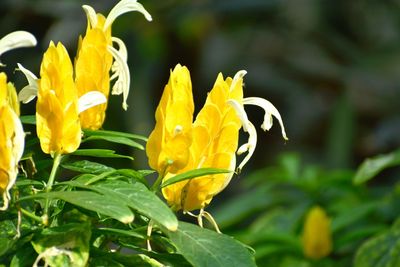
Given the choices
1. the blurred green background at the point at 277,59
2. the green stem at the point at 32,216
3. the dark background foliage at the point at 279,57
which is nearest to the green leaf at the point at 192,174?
the green stem at the point at 32,216

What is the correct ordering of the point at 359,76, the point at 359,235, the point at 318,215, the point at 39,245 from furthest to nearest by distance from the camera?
the point at 359,76
the point at 359,235
the point at 318,215
the point at 39,245

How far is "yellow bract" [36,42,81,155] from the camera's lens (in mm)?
875

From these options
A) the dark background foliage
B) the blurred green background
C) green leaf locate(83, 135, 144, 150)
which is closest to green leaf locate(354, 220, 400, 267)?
green leaf locate(83, 135, 144, 150)

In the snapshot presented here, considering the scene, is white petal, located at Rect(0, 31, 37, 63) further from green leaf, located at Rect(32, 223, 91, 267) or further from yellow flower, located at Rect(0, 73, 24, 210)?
green leaf, located at Rect(32, 223, 91, 267)

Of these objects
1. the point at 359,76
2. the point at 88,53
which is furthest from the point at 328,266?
the point at 359,76

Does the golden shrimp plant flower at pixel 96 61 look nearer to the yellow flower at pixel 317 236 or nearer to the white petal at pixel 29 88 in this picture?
the white petal at pixel 29 88

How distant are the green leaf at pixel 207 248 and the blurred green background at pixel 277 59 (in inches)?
102

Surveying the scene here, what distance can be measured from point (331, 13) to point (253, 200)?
2.23 metres

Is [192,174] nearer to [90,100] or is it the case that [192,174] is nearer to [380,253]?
[90,100]

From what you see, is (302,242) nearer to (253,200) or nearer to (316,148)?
(253,200)

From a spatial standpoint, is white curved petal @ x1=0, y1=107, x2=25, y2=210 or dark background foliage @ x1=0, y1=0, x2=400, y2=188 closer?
white curved petal @ x1=0, y1=107, x2=25, y2=210

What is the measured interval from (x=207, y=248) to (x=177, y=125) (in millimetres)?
118

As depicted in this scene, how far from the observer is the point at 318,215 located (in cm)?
192

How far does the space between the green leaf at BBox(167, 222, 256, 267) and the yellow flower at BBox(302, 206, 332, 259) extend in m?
1.06
